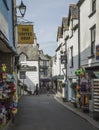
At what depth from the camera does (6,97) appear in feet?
49.3

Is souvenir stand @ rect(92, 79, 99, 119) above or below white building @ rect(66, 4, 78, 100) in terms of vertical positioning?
below

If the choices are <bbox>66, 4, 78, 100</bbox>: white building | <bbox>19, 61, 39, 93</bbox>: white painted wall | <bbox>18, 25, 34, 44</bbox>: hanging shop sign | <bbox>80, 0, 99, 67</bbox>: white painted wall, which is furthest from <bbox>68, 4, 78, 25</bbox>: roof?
<bbox>19, 61, 39, 93</bbox>: white painted wall

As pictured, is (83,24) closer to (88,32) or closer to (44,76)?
(88,32)

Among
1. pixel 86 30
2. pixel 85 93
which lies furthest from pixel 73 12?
pixel 85 93

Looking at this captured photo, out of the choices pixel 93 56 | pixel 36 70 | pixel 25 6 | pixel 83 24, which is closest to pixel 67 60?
pixel 83 24

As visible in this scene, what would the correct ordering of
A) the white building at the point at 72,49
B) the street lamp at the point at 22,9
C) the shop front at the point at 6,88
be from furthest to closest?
the white building at the point at 72,49
the street lamp at the point at 22,9
the shop front at the point at 6,88

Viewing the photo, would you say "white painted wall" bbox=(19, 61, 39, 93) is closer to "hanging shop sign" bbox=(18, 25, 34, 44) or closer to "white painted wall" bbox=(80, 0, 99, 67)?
"white painted wall" bbox=(80, 0, 99, 67)

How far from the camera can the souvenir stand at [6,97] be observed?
14.4 metres

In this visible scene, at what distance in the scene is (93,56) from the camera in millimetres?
23328

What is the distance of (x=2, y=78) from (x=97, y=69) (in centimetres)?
920

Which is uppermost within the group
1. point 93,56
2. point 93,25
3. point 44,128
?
point 93,25

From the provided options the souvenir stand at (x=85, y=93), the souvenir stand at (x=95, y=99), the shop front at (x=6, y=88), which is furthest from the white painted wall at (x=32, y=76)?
the souvenir stand at (x=95, y=99)

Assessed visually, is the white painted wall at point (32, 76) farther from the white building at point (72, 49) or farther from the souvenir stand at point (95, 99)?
the souvenir stand at point (95, 99)

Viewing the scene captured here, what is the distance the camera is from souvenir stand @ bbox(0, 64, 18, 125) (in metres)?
14.4
